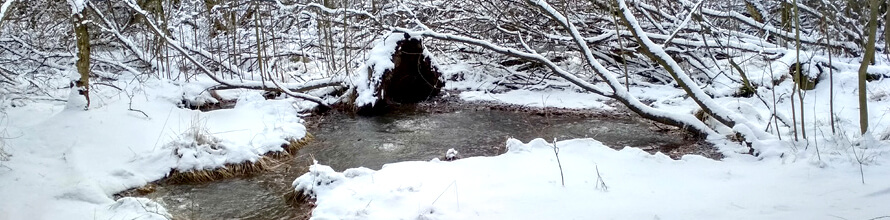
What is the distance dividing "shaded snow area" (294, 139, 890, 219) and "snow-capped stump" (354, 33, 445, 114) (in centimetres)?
341

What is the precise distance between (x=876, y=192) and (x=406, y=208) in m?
2.92

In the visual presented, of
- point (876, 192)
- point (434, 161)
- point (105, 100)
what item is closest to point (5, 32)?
point (105, 100)

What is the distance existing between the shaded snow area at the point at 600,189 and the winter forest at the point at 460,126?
2 cm

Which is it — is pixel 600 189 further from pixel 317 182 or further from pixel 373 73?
pixel 373 73

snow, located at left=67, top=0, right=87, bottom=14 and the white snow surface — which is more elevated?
snow, located at left=67, top=0, right=87, bottom=14

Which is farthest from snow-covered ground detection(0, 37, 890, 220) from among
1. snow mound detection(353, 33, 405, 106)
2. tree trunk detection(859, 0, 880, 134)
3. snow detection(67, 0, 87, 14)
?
snow mound detection(353, 33, 405, 106)

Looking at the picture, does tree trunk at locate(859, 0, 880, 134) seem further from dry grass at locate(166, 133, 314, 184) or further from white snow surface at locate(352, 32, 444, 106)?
white snow surface at locate(352, 32, 444, 106)

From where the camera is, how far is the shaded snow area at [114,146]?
4.64 metres

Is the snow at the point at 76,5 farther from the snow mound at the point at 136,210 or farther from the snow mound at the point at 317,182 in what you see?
the snow mound at the point at 317,182

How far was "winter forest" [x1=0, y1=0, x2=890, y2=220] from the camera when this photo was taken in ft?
14.8

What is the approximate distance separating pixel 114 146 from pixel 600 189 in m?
4.44

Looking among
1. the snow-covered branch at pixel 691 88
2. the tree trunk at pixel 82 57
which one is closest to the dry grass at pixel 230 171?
the tree trunk at pixel 82 57

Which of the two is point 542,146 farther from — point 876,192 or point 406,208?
point 876,192

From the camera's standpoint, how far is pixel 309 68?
482 inches
